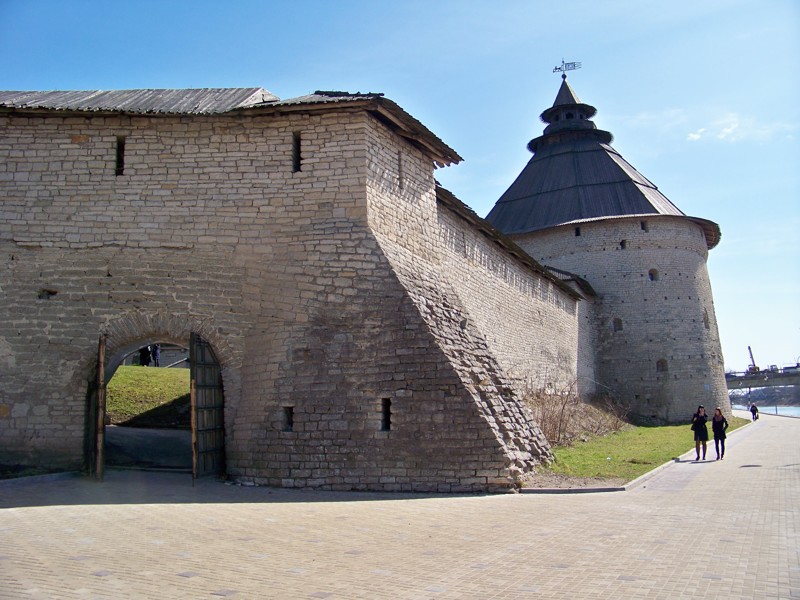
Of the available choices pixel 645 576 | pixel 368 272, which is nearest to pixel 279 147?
pixel 368 272

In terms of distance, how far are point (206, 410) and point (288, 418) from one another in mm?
1304

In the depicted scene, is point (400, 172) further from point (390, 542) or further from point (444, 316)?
point (390, 542)

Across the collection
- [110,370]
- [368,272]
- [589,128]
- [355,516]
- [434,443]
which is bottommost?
[355,516]

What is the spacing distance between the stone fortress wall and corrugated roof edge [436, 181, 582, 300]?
3284 mm

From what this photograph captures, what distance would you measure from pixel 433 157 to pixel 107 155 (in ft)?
18.6


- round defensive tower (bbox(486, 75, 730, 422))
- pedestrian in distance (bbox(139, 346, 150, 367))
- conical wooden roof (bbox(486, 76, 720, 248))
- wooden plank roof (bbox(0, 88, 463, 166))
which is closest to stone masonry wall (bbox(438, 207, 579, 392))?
wooden plank roof (bbox(0, 88, 463, 166))

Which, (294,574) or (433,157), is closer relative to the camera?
(294,574)

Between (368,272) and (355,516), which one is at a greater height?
(368,272)

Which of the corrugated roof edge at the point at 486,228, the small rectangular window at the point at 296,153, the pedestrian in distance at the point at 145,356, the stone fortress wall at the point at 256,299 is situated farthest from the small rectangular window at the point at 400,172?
the pedestrian in distance at the point at 145,356

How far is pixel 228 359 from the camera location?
31.7 feet

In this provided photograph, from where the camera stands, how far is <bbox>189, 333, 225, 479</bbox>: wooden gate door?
920 centimetres

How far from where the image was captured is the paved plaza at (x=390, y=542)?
4430 mm

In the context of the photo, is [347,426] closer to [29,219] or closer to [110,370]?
[110,370]

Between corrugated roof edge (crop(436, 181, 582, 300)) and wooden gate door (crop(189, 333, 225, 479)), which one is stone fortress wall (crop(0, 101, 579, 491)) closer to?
wooden gate door (crop(189, 333, 225, 479))
